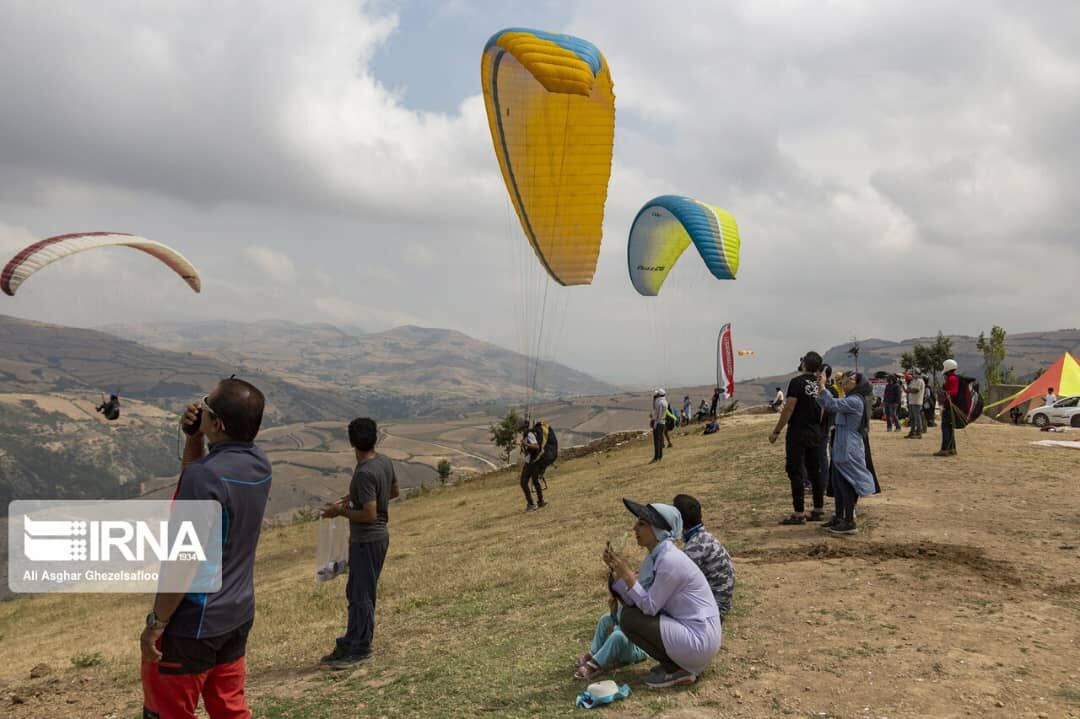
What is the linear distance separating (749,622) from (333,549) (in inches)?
163

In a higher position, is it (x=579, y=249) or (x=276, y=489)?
(x=579, y=249)

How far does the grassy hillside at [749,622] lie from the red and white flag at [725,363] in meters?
18.3

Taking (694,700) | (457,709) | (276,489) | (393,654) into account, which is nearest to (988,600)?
(694,700)

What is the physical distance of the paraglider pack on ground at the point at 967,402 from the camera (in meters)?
15.0

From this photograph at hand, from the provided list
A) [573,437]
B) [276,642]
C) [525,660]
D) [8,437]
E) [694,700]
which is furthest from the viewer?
A: [573,437]

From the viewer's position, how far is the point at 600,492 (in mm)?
17938

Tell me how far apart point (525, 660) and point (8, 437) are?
608 ft

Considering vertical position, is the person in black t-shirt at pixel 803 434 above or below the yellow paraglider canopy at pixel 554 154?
below

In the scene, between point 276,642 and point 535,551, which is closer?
point 276,642

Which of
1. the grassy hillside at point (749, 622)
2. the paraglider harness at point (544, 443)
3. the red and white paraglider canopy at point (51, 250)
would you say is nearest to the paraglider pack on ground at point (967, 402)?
the grassy hillside at point (749, 622)

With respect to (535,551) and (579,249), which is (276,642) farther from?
(579,249)

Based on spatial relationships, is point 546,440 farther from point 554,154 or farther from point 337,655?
point 337,655

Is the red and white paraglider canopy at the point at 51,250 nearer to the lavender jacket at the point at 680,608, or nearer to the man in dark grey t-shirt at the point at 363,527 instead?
the man in dark grey t-shirt at the point at 363,527

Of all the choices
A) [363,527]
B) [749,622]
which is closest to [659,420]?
[749,622]
